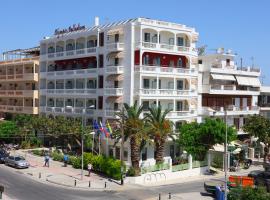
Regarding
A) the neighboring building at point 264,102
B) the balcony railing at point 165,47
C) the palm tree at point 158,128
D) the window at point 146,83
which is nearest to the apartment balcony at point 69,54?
the balcony railing at point 165,47

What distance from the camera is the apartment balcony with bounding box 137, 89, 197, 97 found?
56.2 metres

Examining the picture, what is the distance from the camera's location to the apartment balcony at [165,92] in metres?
56.2

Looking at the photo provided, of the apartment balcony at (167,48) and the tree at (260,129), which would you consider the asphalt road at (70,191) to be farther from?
the apartment balcony at (167,48)

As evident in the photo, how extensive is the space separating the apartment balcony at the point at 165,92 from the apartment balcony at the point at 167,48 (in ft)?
17.6

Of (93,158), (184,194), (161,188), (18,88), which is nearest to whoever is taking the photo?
(184,194)

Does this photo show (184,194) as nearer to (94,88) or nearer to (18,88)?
(94,88)

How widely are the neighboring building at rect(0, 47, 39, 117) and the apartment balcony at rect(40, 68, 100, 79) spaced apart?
12.2ft

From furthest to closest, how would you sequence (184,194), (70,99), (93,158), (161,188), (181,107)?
(70,99) → (181,107) → (93,158) → (161,188) → (184,194)

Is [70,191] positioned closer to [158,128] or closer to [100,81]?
[158,128]

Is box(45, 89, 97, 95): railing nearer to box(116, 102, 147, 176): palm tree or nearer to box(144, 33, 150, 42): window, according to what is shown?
box(144, 33, 150, 42): window

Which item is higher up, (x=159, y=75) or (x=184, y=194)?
(x=159, y=75)

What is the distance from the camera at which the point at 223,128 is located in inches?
2073

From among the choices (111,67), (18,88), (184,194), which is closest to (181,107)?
(111,67)

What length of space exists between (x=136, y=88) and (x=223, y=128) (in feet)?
39.8
